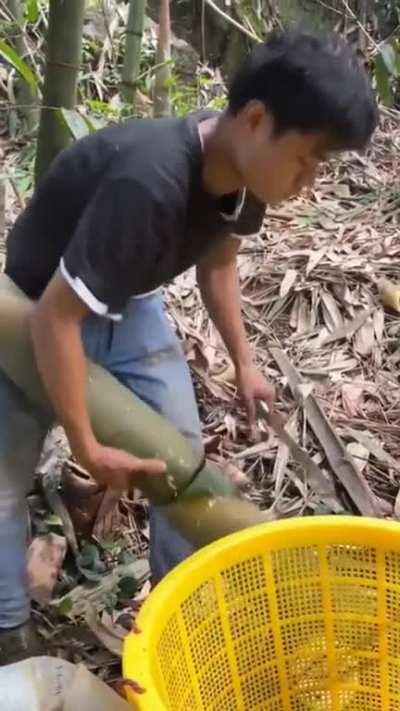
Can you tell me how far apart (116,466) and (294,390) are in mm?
1048

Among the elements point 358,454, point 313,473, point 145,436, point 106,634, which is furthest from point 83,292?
point 358,454

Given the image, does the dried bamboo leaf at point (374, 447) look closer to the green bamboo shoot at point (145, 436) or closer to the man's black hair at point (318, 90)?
the green bamboo shoot at point (145, 436)

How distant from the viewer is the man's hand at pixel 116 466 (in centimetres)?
150

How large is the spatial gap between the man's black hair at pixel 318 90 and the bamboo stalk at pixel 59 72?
665 millimetres

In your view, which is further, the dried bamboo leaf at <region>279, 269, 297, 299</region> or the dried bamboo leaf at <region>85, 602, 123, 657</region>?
the dried bamboo leaf at <region>279, 269, 297, 299</region>

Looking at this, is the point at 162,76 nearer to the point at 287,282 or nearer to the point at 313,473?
the point at 287,282

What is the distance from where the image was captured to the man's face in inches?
54.3

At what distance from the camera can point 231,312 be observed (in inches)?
74.0

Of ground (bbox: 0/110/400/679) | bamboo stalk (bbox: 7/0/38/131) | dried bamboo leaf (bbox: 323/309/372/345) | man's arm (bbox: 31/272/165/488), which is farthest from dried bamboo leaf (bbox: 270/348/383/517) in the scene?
bamboo stalk (bbox: 7/0/38/131)

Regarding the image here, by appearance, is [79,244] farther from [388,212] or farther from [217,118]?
[388,212]

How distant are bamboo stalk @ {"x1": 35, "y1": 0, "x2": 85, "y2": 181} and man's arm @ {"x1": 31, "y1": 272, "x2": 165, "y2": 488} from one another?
701 mm

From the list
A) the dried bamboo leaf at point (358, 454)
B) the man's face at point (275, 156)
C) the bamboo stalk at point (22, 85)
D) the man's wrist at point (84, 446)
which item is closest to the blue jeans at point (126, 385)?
the man's wrist at point (84, 446)

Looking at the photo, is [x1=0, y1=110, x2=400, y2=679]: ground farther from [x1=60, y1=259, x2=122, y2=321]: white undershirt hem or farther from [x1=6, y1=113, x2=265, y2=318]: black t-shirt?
[x1=60, y1=259, x2=122, y2=321]: white undershirt hem

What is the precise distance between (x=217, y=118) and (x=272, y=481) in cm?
99
